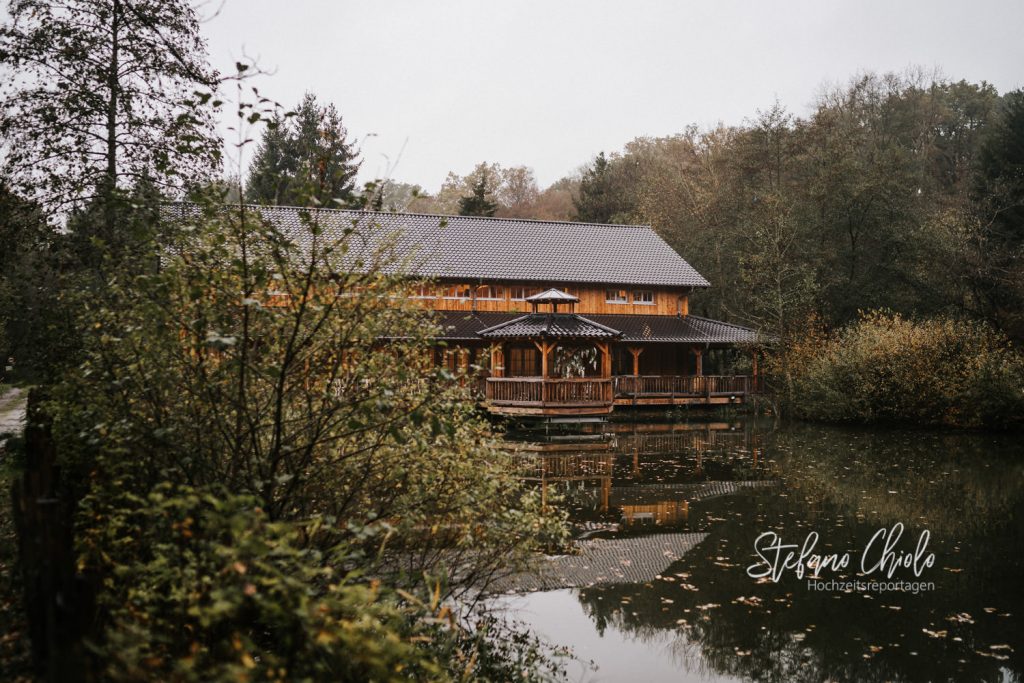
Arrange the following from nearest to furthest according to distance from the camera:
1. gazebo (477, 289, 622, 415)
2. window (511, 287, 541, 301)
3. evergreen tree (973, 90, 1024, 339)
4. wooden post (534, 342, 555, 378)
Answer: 1. gazebo (477, 289, 622, 415)
2. evergreen tree (973, 90, 1024, 339)
3. wooden post (534, 342, 555, 378)
4. window (511, 287, 541, 301)

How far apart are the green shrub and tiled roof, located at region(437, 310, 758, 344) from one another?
531cm

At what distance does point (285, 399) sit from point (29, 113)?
34.4 feet

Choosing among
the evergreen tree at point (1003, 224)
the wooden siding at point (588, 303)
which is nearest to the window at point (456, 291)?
the wooden siding at point (588, 303)

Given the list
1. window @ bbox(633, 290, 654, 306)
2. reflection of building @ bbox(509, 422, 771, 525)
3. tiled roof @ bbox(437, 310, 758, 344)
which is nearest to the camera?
reflection of building @ bbox(509, 422, 771, 525)

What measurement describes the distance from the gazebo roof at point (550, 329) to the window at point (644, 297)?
7903 millimetres

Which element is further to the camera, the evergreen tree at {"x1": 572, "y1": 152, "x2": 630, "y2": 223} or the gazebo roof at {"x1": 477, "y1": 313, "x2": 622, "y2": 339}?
the evergreen tree at {"x1": 572, "y1": 152, "x2": 630, "y2": 223}

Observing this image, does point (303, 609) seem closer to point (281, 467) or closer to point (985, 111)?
point (281, 467)

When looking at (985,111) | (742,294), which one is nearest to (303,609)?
(742,294)

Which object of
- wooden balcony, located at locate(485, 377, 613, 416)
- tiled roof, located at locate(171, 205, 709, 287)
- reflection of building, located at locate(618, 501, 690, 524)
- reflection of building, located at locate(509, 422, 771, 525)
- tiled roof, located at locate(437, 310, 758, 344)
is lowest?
reflection of building, located at locate(509, 422, 771, 525)

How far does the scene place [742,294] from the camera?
132 ft

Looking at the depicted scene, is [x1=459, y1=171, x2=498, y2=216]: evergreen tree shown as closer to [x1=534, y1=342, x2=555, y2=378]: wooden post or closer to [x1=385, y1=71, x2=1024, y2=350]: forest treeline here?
[x1=385, y1=71, x2=1024, y2=350]: forest treeline

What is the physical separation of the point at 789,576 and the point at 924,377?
18346 mm

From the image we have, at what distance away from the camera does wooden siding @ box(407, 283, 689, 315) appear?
32438 millimetres

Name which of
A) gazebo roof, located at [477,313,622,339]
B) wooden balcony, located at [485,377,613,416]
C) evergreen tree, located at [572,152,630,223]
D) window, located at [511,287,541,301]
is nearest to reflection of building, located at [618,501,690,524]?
wooden balcony, located at [485,377,613,416]
